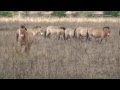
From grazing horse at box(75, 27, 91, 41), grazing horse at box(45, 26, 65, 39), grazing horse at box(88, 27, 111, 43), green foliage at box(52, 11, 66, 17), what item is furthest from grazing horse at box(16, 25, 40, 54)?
grazing horse at box(88, 27, 111, 43)

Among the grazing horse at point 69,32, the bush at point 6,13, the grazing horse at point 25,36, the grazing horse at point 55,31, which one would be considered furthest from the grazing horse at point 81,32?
the bush at point 6,13

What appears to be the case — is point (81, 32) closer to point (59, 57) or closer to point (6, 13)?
point (59, 57)

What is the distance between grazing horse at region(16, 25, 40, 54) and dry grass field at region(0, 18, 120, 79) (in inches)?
3.0

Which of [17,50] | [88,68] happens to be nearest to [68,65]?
[88,68]

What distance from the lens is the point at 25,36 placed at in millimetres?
7871

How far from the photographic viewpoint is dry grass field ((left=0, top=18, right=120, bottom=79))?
298 inches

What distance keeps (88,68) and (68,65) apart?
1.04ft

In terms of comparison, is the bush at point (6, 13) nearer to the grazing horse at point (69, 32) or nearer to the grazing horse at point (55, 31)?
the grazing horse at point (55, 31)

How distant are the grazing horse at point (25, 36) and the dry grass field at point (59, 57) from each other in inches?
3.0

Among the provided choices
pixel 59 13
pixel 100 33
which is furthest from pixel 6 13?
pixel 100 33

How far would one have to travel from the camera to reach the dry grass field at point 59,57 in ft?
24.8

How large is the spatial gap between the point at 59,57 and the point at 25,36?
0.66 meters

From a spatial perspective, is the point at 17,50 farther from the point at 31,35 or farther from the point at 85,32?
the point at 85,32

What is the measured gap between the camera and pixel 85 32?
7.98m
